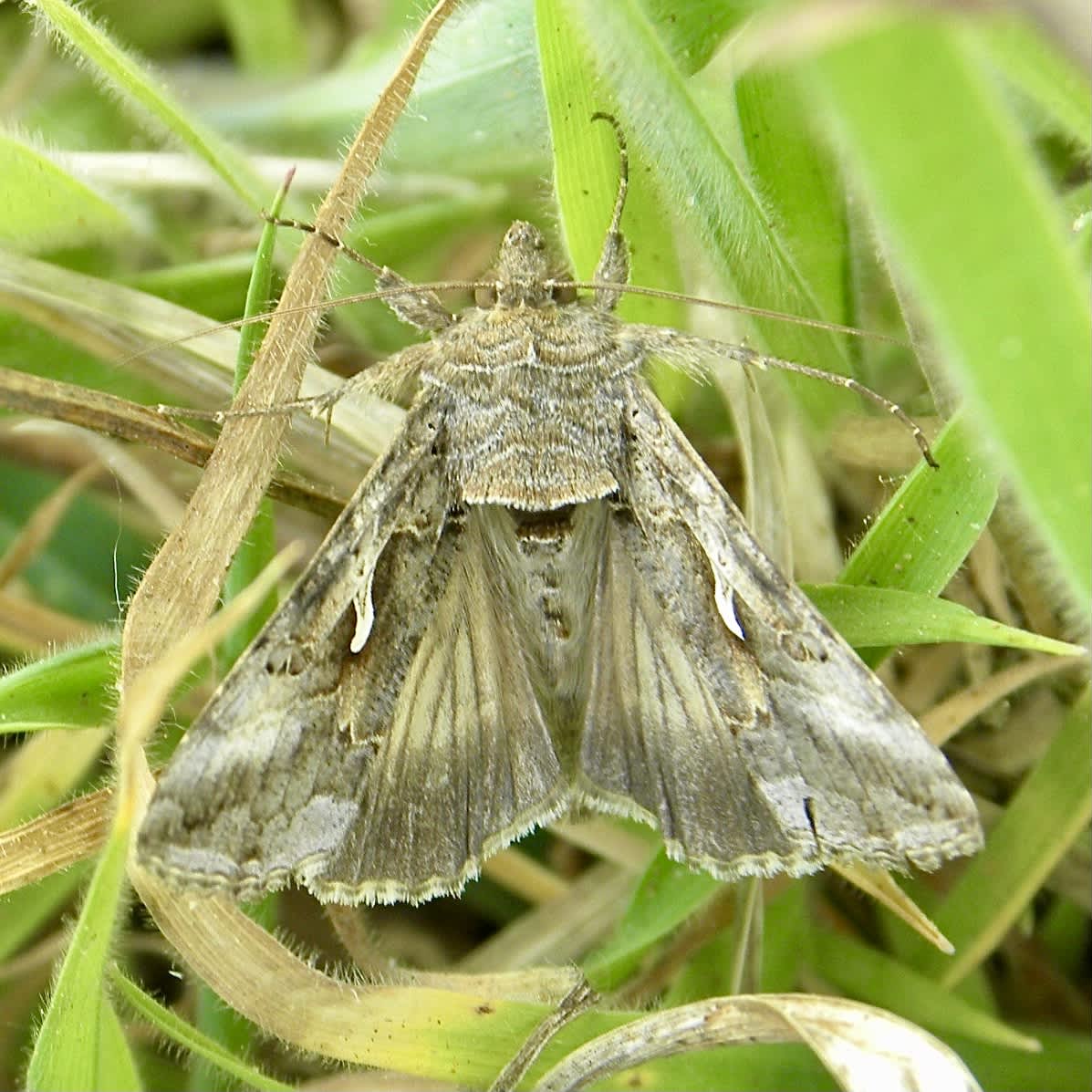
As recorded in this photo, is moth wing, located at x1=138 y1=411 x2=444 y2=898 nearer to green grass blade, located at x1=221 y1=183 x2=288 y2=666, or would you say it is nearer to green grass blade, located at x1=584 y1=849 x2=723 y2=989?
green grass blade, located at x1=221 y1=183 x2=288 y2=666

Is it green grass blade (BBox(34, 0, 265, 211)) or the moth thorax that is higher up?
green grass blade (BBox(34, 0, 265, 211))

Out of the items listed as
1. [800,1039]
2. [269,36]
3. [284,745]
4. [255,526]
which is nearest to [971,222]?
[284,745]

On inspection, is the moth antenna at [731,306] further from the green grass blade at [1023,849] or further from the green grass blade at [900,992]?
the green grass blade at [900,992]

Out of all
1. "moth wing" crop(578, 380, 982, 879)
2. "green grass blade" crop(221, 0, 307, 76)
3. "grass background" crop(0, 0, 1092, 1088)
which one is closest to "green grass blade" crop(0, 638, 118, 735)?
"grass background" crop(0, 0, 1092, 1088)

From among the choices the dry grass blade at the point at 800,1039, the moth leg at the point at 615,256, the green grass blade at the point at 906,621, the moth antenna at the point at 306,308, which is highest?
the moth antenna at the point at 306,308

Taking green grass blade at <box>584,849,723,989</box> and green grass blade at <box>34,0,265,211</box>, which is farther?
green grass blade at <box>584,849,723,989</box>

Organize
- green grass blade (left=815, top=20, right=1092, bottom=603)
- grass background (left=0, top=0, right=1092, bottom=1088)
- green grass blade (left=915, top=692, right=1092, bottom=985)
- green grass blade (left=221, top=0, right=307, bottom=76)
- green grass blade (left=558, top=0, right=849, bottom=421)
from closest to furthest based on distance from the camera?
1. green grass blade (left=815, top=20, right=1092, bottom=603)
2. green grass blade (left=558, top=0, right=849, bottom=421)
3. grass background (left=0, top=0, right=1092, bottom=1088)
4. green grass blade (left=915, top=692, right=1092, bottom=985)
5. green grass blade (left=221, top=0, right=307, bottom=76)

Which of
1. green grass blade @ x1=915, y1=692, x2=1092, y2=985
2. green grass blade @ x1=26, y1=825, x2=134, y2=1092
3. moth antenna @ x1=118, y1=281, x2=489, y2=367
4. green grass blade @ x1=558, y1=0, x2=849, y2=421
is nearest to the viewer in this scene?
green grass blade @ x1=26, y1=825, x2=134, y2=1092

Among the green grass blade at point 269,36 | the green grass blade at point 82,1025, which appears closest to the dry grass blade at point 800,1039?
the green grass blade at point 82,1025

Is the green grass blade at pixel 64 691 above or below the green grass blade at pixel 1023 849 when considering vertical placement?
above
